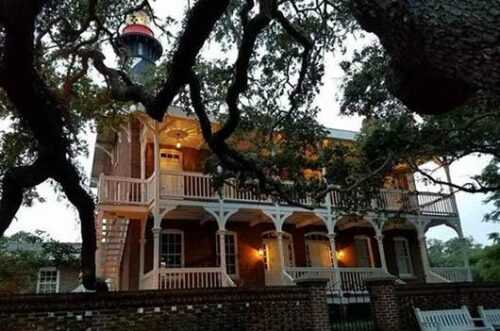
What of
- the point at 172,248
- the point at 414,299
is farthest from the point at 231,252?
the point at 414,299

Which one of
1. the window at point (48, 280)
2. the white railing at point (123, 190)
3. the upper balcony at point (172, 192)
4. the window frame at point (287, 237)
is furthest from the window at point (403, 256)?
the window at point (48, 280)

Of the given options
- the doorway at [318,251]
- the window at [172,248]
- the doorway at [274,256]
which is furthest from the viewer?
the doorway at [318,251]

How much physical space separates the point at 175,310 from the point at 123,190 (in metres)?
6.09

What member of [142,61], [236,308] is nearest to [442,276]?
[236,308]

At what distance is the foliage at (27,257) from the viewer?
15.4 m

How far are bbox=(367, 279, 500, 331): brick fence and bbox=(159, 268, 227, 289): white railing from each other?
16.0ft

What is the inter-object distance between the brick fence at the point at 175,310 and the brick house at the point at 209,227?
3855mm

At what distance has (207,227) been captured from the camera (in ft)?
50.1

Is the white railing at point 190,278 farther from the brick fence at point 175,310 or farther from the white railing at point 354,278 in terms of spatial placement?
the white railing at point 354,278

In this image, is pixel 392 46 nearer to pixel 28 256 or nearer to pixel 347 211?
pixel 347 211

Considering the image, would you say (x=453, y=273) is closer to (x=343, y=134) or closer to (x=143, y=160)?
(x=343, y=134)

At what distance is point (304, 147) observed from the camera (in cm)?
1053

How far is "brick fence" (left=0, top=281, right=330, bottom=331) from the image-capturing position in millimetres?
6838

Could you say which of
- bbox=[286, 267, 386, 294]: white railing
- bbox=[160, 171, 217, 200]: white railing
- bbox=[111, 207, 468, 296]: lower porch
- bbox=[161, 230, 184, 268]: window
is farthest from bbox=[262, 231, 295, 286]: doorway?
bbox=[160, 171, 217, 200]: white railing
